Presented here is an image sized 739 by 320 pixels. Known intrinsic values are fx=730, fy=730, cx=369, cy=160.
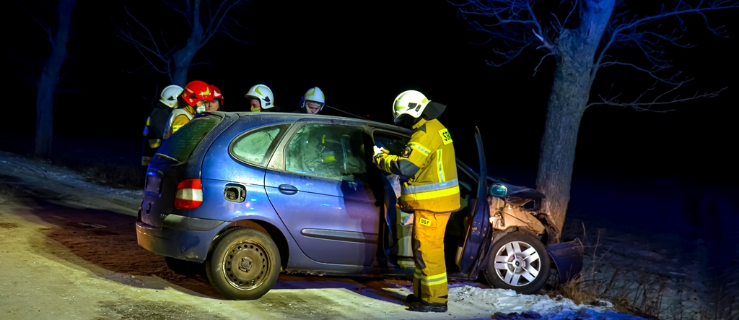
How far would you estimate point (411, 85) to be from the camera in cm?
4547

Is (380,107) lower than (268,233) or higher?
higher

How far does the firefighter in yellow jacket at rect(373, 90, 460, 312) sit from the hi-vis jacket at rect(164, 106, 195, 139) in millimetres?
2875

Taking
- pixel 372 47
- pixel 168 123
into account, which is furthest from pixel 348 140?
pixel 372 47

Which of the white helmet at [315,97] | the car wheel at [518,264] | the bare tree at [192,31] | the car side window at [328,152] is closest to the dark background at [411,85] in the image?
the bare tree at [192,31]

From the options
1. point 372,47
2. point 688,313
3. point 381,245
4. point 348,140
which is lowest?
point 688,313

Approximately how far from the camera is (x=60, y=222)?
9.07 meters

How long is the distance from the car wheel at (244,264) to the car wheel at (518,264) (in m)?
2.11

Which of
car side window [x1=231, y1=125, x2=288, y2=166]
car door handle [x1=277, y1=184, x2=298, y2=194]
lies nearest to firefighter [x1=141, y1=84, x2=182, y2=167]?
car side window [x1=231, y1=125, x2=288, y2=166]

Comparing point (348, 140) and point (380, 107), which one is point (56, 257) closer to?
point (348, 140)

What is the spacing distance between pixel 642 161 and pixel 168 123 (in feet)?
85.5

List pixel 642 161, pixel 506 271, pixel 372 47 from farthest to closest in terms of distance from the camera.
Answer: pixel 372 47 → pixel 642 161 → pixel 506 271

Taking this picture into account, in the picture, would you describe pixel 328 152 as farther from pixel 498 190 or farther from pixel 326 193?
pixel 498 190

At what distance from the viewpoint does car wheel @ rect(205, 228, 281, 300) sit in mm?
5836

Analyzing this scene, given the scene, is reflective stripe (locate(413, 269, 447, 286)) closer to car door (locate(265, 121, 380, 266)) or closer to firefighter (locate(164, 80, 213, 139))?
car door (locate(265, 121, 380, 266))
